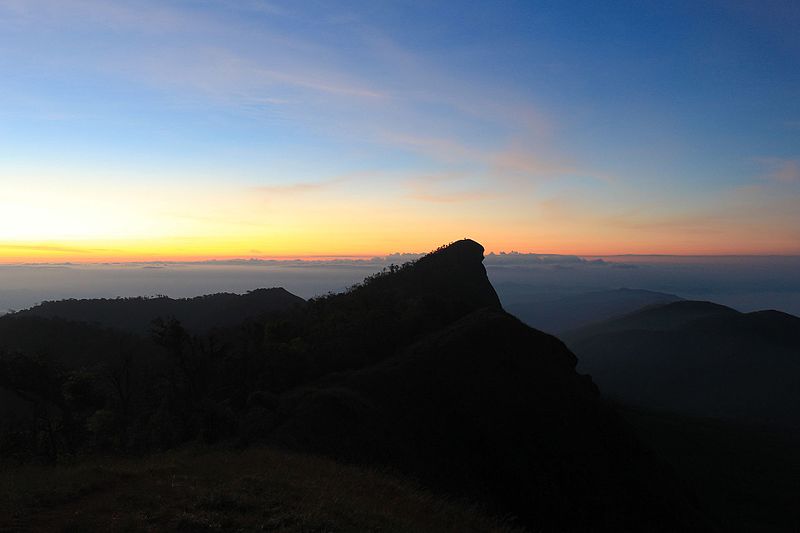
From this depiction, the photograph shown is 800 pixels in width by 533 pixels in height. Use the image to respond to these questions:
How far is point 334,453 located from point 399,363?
9.18 metres

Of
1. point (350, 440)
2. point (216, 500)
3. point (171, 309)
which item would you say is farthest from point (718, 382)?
point (216, 500)

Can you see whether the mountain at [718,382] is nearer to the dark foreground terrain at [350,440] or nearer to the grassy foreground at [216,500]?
the dark foreground terrain at [350,440]

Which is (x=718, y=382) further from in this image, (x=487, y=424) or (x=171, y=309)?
(x=487, y=424)

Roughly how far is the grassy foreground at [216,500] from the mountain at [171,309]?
80935 mm

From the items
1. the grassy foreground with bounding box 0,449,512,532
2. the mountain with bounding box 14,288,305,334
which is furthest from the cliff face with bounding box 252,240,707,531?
the mountain with bounding box 14,288,305,334

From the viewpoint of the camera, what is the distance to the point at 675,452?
70188 millimetres

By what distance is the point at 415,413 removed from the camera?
25.7 m

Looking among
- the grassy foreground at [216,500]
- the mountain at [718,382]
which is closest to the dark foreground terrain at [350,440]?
the grassy foreground at [216,500]

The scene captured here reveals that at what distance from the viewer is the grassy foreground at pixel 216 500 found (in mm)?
10414

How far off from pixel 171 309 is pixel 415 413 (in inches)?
3853

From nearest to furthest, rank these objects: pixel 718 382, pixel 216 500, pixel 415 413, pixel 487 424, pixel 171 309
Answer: pixel 216 500 < pixel 415 413 < pixel 487 424 < pixel 171 309 < pixel 718 382

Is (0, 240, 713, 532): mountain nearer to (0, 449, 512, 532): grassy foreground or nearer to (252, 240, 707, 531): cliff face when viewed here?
(252, 240, 707, 531): cliff face

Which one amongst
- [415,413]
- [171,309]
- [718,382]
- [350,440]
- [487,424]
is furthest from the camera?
[718,382]

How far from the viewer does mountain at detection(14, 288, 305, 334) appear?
98500mm
